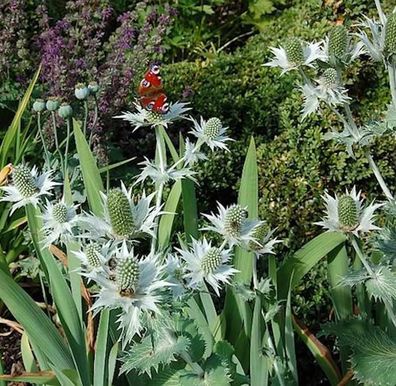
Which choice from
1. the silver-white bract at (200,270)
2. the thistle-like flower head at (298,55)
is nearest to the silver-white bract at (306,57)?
the thistle-like flower head at (298,55)

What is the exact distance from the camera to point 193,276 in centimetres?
148

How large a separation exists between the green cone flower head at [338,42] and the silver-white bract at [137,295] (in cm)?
73

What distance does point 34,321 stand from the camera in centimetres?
171

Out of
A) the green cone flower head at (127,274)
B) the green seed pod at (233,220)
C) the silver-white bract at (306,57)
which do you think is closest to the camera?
the green cone flower head at (127,274)

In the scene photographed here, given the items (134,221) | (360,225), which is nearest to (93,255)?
(134,221)

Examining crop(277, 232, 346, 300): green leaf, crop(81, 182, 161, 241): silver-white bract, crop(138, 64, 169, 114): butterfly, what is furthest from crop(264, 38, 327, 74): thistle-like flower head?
crop(81, 182, 161, 241): silver-white bract

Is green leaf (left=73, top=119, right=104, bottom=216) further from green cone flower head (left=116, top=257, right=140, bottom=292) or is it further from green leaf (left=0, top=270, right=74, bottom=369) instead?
green cone flower head (left=116, top=257, right=140, bottom=292)

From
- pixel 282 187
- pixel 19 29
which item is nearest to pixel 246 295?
pixel 282 187

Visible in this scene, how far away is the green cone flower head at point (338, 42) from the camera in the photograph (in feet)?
5.77

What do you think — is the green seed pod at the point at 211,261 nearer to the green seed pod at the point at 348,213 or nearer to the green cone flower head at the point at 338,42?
the green seed pod at the point at 348,213

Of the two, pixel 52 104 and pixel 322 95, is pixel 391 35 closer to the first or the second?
pixel 322 95

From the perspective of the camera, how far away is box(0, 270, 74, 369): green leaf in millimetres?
1674

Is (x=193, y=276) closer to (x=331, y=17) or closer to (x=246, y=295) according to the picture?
(x=246, y=295)

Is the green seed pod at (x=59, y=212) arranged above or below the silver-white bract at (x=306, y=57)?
below
